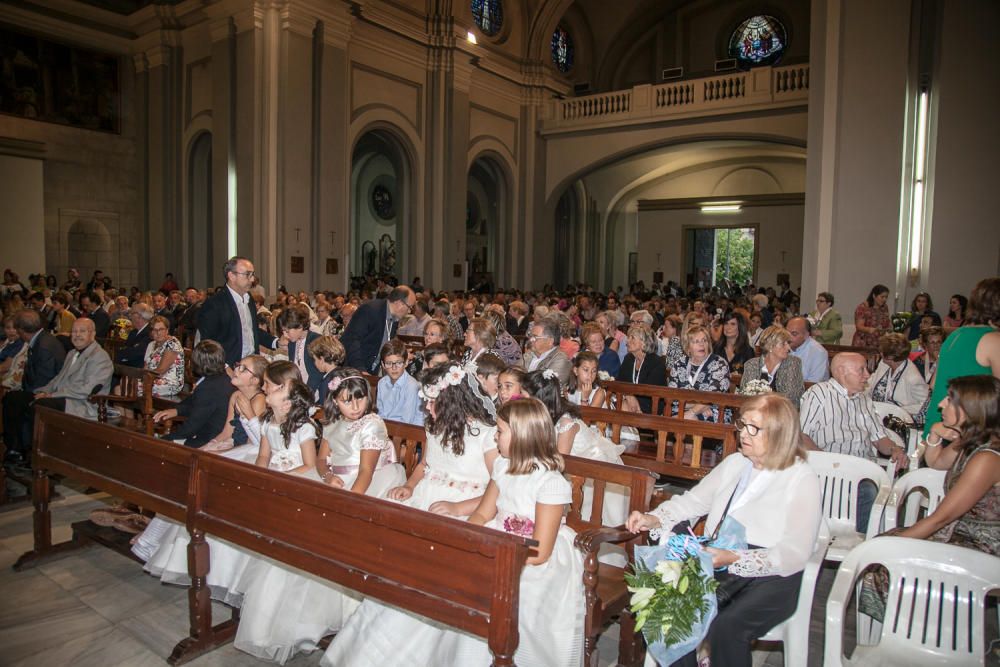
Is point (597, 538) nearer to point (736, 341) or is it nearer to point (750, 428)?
point (750, 428)

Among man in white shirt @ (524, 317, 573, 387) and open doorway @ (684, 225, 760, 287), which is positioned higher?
open doorway @ (684, 225, 760, 287)

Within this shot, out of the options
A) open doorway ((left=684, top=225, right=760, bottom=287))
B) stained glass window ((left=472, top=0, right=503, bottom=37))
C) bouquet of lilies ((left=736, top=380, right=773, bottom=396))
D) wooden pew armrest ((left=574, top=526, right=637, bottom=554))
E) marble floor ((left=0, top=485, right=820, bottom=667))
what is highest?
stained glass window ((left=472, top=0, right=503, bottom=37))

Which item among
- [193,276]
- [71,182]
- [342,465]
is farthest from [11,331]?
[71,182]

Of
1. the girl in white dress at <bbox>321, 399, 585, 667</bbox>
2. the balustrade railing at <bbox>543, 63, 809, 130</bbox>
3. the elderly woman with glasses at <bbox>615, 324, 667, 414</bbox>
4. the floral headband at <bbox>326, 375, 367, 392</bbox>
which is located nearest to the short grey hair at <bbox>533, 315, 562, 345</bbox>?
the elderly woman with glasses at <bbox>615, 324, 667, 414</bbox>

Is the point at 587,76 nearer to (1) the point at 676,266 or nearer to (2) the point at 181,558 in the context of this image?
(1) the point at 676,266

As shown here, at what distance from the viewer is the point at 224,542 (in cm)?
349

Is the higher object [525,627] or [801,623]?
[801,623]

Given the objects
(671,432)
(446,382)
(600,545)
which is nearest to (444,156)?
(671,432)

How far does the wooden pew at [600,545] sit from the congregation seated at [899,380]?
10.6ft

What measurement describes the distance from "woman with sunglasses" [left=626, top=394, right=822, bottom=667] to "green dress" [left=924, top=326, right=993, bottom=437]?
1442mm

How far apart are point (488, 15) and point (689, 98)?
5992 millimetres

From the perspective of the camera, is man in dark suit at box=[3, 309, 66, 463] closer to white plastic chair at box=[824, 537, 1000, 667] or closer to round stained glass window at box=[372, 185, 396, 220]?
white plastic chair at box=[824, 537, 1000, 667]

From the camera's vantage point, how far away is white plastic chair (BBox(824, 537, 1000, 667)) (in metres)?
2.29

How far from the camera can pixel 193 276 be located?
16656mm
